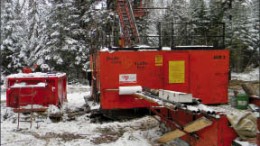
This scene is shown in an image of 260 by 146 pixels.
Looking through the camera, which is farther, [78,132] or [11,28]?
[78,132]

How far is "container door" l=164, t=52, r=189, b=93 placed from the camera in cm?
884

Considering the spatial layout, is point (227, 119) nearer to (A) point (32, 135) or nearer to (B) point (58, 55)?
(B) point (58, 55)

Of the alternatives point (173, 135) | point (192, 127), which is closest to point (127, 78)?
point (173, 135)

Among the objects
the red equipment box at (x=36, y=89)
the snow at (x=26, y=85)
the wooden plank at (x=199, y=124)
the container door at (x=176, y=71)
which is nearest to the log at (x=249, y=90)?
the wooden plank at (x=199, y=124)

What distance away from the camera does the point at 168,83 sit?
29.1 ft

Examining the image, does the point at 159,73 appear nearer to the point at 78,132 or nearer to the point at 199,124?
the point at 78,132

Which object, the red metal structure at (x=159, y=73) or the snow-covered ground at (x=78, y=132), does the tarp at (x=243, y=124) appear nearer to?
the snow-covered ground at (x=78, y=132)

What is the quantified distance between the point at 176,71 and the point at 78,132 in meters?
2.83

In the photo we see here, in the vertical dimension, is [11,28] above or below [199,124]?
above

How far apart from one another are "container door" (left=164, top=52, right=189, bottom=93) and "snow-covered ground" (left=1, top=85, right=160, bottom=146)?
970mm

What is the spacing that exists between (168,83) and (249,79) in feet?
23.1

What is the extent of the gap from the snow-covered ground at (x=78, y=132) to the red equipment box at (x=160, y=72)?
72cm

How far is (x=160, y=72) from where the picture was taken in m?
8.85

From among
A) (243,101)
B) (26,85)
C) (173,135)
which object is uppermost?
(243,101)
